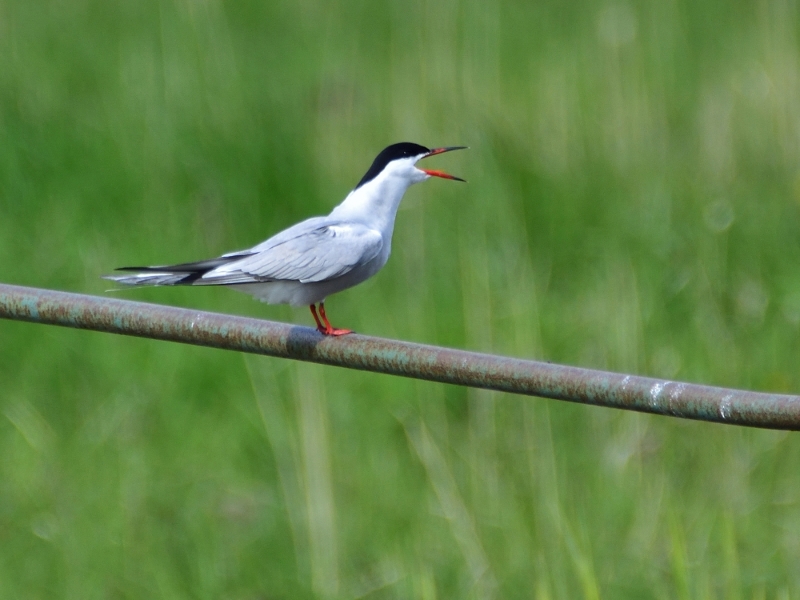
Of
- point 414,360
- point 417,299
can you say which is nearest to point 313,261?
point 414,360

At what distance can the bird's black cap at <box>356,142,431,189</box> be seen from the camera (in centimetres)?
333

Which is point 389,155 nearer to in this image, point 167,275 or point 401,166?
point 401,166

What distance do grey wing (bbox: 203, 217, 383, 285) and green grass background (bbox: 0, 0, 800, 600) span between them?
77cm

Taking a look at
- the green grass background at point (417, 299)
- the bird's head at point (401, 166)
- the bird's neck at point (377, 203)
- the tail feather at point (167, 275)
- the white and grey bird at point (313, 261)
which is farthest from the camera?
the green grass background at point (417, 299)

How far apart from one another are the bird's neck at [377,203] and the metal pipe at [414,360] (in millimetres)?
1017

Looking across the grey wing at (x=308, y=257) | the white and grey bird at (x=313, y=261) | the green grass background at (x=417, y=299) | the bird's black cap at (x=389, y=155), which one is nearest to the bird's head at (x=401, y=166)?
the bird's black cap at (x=389, y=155)

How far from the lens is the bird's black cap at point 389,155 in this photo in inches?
131

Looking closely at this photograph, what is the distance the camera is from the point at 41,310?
2121 mm

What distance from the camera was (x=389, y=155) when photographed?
3.36m

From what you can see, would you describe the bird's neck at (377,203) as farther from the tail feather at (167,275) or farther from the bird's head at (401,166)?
the tail feather at (167,275)

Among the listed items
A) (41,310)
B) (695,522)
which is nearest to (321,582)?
(695,522)

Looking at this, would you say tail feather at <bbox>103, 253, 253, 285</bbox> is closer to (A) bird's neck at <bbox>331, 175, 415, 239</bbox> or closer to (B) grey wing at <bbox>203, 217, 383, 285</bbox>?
(B) grey wing at <bbox>203, 217, 383, 285</bbox>

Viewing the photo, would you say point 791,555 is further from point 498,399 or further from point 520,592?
point 498,399

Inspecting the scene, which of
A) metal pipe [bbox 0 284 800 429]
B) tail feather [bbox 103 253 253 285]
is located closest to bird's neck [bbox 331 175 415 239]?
tail feather [bbox 103 253 253 285]
